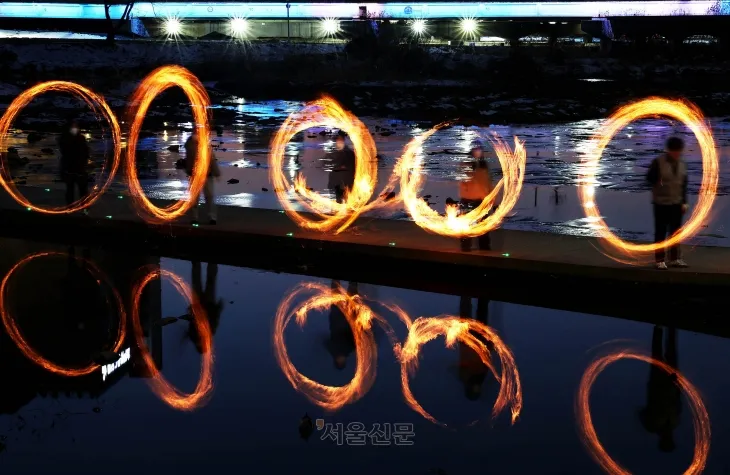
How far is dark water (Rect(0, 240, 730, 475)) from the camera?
712 centimetres

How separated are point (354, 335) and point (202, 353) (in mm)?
1719

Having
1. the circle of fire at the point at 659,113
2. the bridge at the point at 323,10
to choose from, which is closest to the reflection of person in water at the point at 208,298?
the circle of fire at the point at 659,113

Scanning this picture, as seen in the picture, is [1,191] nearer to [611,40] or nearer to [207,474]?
[207,474]

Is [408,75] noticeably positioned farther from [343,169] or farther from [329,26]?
[343,169]

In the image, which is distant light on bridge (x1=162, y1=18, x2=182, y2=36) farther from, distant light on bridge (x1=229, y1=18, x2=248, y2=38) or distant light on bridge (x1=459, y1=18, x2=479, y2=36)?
distant light on bridge (x1=459, y1=18, x2=479, y2=36)

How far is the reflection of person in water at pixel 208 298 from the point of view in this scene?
424 inches

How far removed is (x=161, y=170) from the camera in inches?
1051

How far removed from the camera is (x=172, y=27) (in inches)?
3627

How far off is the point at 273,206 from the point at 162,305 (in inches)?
312

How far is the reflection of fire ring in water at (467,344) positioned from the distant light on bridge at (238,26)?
8425 cm

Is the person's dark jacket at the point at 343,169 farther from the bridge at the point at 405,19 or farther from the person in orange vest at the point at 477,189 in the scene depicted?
the bridge at the point at 405,19

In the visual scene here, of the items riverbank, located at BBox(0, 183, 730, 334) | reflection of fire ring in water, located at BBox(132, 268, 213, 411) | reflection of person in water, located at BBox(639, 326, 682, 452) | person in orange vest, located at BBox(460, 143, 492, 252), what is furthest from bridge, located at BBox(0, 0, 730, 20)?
reflection of person in water, located at BBox(639, 326, 682, 452)

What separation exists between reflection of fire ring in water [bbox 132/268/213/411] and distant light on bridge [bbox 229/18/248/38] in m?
81.6

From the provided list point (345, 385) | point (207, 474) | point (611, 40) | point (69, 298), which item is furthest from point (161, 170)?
point (611, 40)
